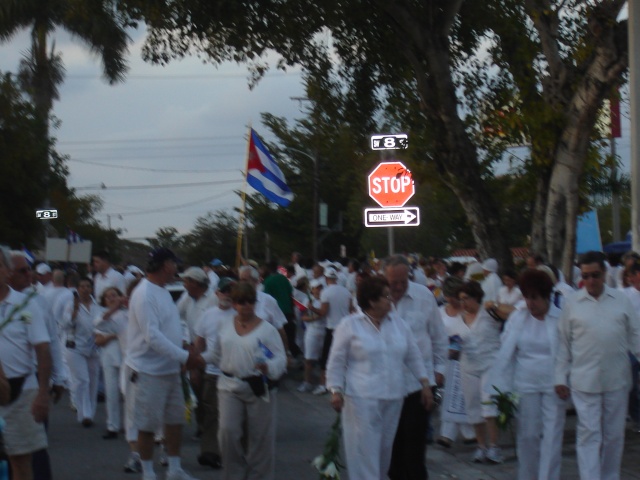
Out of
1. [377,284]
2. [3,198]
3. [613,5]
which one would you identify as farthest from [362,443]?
[3,198]

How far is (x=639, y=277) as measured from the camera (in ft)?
36.9

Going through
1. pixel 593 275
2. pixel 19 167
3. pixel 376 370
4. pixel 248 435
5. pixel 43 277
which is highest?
pixel 19 167

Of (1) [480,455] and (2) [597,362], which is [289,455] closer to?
(1) [480,455]

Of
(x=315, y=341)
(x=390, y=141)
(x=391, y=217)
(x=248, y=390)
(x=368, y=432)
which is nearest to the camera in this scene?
(x=368, y=432)

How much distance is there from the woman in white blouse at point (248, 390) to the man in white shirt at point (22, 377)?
1.89 meters

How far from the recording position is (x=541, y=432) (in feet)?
27.1

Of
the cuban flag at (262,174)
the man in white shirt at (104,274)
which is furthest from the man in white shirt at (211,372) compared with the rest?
the cuban flag at (262,174)

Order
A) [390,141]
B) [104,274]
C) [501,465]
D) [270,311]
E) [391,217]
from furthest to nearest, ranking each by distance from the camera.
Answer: [391,217] < [390,141] < [104,274] < [270,311] < [501,465]

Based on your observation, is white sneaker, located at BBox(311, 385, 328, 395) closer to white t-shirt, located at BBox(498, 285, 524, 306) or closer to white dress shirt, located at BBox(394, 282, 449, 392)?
white t-shirt, located at BBox(498, 285, 524, 306)

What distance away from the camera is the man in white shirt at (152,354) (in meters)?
8.84

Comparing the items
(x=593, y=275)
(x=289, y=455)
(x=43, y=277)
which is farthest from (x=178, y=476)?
(x=43, y=277)

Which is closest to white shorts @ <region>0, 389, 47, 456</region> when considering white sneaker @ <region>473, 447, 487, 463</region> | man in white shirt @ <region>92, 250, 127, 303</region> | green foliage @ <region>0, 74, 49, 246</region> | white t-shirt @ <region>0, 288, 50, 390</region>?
white t-shirt @ <region>0, 288, 50, 390</region>

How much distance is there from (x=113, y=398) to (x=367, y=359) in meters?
5.45

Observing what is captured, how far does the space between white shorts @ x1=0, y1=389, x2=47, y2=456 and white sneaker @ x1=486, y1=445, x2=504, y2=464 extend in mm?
4828
